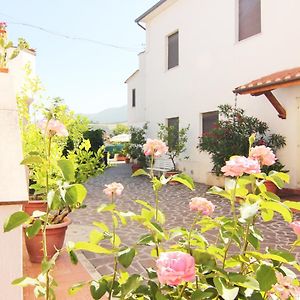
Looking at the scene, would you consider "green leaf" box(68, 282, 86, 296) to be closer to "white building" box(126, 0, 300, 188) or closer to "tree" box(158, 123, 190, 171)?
"white building" box(126, 0, 300, 188)

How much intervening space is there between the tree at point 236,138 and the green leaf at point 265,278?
918cm

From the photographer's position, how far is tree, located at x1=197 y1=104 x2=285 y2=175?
35.3ft

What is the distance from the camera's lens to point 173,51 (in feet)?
56.1

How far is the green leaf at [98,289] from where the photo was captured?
71.4 inches

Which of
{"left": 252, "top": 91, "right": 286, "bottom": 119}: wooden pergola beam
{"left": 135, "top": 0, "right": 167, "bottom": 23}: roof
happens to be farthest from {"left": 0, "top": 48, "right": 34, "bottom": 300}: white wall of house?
{"left": 135, "top": 0, "right": 167, "bottom": 23}: roof

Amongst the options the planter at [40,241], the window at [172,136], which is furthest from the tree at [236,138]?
the planter at [40,241]

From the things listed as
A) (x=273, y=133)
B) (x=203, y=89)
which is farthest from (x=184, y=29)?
(x=273, y=133)

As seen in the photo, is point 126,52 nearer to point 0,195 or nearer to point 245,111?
point 245,111

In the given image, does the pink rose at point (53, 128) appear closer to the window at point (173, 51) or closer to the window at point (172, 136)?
the window at point (172, 136)

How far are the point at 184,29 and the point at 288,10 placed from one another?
5.92m

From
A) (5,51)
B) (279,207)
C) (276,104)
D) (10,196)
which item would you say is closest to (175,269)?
(279,207)

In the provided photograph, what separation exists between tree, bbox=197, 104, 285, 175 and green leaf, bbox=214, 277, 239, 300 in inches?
365

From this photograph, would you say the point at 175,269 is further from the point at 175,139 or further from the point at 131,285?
the point at 175,139

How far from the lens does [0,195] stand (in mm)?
2301
